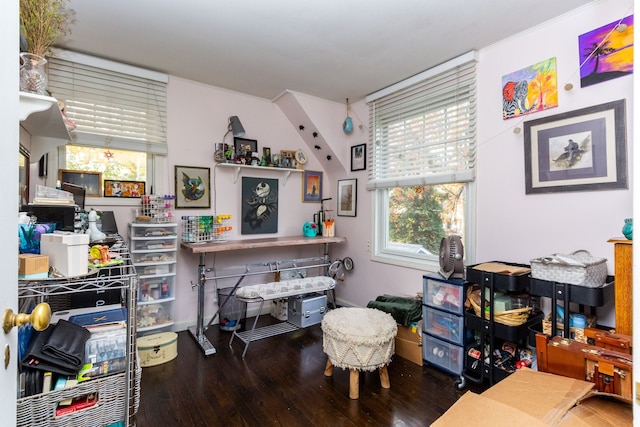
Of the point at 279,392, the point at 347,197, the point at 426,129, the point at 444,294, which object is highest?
the point at 426,129

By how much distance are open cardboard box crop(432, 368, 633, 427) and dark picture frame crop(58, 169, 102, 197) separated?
9.91ft

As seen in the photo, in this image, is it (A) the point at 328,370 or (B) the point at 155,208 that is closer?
(A) the point at 328,370

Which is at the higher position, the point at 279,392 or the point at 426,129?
the point at 426,129

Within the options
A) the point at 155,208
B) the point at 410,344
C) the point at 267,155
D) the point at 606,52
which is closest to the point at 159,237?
the point at 155,208

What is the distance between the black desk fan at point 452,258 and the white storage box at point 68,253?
2.21 m

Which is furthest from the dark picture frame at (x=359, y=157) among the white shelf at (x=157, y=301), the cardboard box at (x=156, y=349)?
the cardboard box at (x=156, y=349)

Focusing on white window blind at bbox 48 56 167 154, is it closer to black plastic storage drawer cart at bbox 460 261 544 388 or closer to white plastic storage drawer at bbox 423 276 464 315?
white plastic storage drawer at bbox 423 276 464 315

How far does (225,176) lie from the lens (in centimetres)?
342

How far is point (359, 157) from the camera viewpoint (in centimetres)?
369

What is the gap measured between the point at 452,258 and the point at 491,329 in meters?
0.53

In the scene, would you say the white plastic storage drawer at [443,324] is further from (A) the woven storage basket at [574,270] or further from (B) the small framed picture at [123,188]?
(B) the small framed picture at [123,188]

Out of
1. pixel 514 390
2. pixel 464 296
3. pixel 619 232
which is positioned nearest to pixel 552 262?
pixel 619 232

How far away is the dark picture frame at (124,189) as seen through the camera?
9.25 ft

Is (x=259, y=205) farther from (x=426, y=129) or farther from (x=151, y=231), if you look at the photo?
(x=426, y=129)
